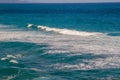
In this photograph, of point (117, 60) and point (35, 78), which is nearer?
point (35, 78)

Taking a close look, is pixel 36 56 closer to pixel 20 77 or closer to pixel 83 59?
pixel 83 59

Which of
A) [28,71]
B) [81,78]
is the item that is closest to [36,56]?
[28,71]

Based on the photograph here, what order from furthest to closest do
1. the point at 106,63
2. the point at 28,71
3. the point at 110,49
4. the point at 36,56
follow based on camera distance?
the point at 110,49
the point at 36,56
the point at 106,63
the point at 28,71

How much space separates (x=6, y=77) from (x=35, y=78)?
5.56 ft

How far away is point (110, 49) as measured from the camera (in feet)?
88.3

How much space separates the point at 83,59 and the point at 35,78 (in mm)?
5797

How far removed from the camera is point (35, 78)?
60.2 feet

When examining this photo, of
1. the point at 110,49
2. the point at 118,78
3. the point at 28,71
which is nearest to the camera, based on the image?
the point at 118,78

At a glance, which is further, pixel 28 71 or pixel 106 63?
pixel 106 63

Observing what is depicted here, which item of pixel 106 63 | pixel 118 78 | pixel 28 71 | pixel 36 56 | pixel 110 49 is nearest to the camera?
pixel 118 78

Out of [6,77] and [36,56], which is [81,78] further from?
[36,56]

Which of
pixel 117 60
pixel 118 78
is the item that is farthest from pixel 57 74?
pixel 117 60

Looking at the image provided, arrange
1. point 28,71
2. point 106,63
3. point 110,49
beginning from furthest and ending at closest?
point 110,49 < point 106,63 < point 28,71

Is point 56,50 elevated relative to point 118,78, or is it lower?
elevated
